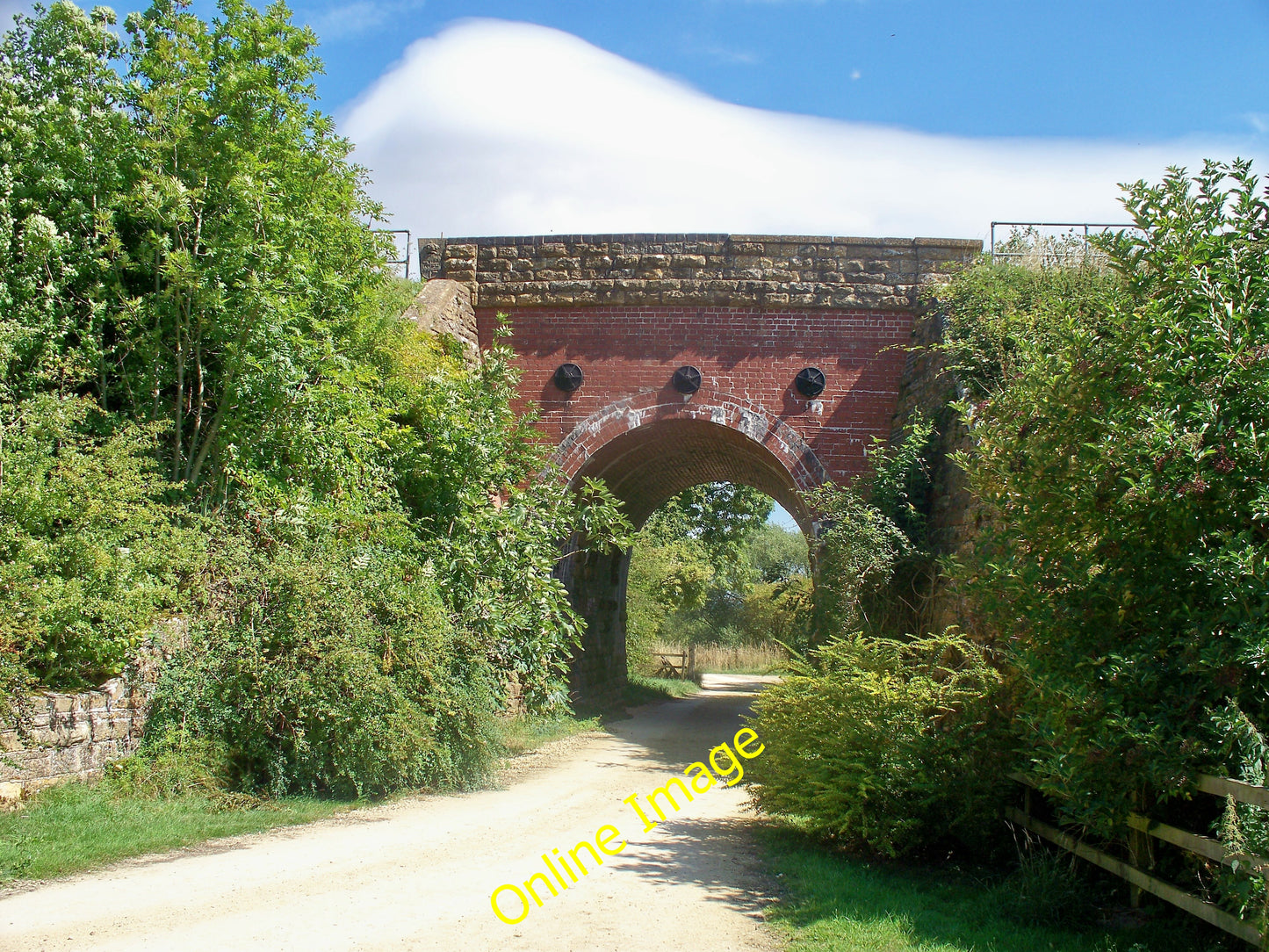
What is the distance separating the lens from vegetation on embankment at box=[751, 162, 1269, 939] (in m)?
4.00

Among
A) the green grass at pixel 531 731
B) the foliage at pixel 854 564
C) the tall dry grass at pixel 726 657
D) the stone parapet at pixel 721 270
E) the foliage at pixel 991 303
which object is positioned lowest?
the tall dry grass at pixel 726 657

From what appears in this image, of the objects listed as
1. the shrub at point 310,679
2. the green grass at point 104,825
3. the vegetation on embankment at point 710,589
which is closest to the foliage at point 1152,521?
the shrub at point 310,679

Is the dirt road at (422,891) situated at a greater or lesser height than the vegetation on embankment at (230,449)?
lesser

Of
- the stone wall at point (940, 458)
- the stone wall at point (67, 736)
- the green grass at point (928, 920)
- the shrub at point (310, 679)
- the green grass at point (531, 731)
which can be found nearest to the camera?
the green grass at point (928, 920)

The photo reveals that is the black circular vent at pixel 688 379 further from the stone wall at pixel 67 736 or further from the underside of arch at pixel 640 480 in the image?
the stone wall at pixel 67 736

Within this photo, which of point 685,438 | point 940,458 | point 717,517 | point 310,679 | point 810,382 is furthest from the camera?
point 717,517

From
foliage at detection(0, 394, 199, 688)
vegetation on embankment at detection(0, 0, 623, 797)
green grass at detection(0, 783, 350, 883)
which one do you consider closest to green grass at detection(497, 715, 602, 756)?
vegetation on embankment at detection(0, 0, 623, 797)

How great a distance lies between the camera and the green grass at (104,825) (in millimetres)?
5363

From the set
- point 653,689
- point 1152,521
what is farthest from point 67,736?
point 653,689

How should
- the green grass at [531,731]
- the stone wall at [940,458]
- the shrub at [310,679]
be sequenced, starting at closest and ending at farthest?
the shrub at [310,679]
the stone wall at [940,458]
the green grass at [531,731]

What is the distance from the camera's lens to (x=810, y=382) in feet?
40.9

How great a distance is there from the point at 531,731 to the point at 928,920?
Result: 288 inches

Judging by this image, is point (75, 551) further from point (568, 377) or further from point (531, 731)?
point (568, 377)

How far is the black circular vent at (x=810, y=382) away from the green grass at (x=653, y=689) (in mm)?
8161
